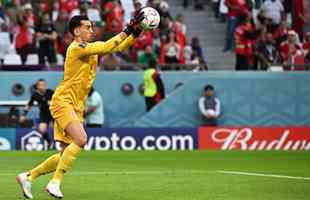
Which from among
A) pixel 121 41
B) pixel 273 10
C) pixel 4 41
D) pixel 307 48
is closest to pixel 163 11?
pixel 273 10

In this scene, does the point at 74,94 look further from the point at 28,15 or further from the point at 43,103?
the point at 28,15

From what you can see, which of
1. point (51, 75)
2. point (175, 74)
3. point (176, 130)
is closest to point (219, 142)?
point (176, 130)

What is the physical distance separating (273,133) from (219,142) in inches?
64.1

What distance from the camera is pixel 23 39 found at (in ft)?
98.7

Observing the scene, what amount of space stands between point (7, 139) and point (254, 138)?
7.00m

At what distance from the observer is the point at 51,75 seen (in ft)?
102

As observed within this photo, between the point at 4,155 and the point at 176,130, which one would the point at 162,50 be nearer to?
the point at 176,130

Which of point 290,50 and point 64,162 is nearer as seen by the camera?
point 64,162

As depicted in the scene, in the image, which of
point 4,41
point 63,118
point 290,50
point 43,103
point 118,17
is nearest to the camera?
point 63,118

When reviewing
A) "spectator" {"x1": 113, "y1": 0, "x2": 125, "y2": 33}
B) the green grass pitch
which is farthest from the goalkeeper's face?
"spectator" {"x1": 113, "y1": 0, "x2": 125, "y2": 33}

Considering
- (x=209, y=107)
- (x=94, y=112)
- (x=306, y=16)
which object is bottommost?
(x=209, y=107)

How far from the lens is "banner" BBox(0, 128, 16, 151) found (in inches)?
1126

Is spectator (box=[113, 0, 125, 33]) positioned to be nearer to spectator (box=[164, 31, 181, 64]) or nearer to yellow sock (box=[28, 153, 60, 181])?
spectator (box=[164, 31, 181, 64])

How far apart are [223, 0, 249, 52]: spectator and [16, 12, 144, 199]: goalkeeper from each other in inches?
751
